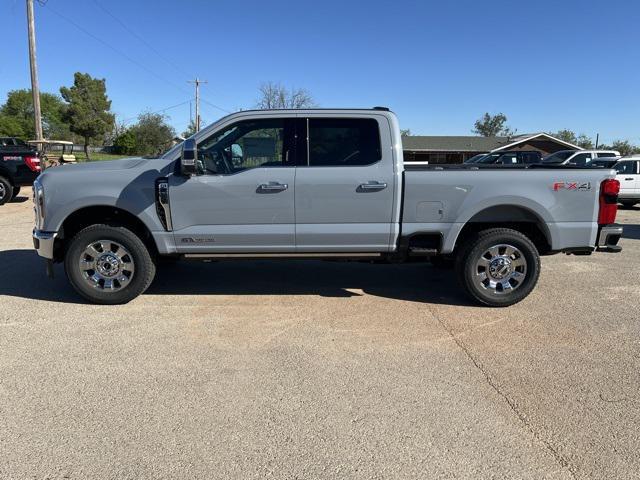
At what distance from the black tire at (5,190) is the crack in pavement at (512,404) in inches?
526

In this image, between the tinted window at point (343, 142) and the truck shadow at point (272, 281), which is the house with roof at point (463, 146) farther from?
the tinted window at point (343, 142)

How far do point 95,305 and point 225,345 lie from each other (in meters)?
1.92

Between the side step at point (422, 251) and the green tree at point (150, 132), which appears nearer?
the side step at point (422, 251)

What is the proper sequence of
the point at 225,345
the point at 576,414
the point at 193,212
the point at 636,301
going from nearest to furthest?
the point at 576,414 → the point at 225,345 → the point at 193,212 → the point at 636,301

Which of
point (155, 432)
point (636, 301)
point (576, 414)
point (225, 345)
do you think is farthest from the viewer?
point (636, 301)

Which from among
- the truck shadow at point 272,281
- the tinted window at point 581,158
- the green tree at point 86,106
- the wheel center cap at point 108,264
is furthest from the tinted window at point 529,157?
the green tree at point 86,106

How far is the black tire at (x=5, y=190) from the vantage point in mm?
13242

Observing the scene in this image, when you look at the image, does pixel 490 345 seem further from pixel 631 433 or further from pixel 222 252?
pixel 222 252

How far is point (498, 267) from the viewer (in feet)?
17.0

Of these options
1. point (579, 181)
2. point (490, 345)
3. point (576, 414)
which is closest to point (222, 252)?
point (490, 345)

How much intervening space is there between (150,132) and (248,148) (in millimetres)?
67803

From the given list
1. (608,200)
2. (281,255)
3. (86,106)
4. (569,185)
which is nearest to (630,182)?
(608,200)

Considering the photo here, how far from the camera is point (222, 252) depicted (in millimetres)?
5121

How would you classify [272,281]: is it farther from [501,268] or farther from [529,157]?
[529,157]
